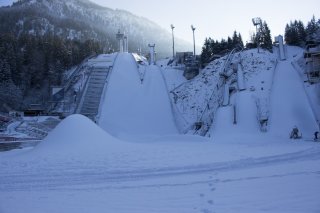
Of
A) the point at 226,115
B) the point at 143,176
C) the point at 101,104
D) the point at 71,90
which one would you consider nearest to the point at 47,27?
the point at 71,90

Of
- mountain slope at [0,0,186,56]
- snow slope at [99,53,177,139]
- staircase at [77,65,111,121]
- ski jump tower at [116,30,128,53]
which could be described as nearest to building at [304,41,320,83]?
snow slope at [99,53,177,139]

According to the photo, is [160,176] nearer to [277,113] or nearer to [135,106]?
[277,113]

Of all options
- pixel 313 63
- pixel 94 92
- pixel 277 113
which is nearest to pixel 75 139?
pixel 277 113

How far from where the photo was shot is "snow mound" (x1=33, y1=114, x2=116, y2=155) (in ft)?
47.3

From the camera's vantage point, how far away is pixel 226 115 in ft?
75.1

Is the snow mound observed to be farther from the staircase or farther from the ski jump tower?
the ski jump tower

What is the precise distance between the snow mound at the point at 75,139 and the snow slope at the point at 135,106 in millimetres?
7007

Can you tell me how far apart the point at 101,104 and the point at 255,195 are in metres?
24.4

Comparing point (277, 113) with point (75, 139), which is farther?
point (277, 113)

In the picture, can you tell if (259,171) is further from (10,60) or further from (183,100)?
(10,60)

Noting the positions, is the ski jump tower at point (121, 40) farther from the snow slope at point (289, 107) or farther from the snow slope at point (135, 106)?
the snow slope at point (289, 107)

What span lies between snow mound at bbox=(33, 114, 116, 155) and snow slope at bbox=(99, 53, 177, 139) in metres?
7.01

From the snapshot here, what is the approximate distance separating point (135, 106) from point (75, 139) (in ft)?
48.0

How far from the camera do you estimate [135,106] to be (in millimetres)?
30109
